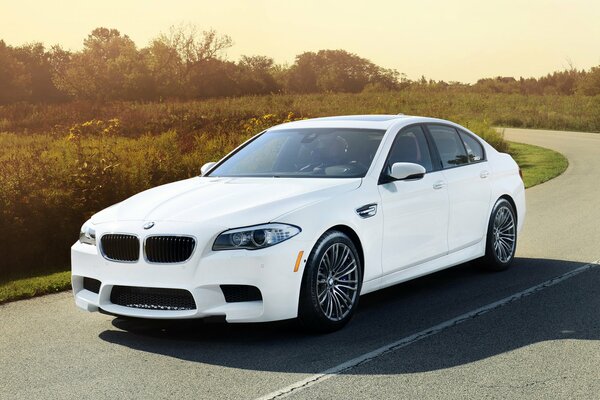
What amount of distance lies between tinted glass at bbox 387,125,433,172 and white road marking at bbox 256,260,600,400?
1443mm

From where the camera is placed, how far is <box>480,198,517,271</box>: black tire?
364 inches

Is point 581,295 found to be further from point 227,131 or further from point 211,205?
point 227,131

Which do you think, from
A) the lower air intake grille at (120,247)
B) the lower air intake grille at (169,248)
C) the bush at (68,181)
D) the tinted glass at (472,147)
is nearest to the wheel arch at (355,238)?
the lower air intake grille at (169,248)

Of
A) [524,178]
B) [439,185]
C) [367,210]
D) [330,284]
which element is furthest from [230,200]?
[524,178]

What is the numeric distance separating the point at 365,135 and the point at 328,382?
10.1 feet

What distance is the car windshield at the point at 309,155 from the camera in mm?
7617

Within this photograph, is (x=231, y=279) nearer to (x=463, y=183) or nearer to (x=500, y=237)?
(x=463, y=183)

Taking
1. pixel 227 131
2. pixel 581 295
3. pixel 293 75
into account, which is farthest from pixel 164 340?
pixel 293 75

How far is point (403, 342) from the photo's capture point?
6.45 metres

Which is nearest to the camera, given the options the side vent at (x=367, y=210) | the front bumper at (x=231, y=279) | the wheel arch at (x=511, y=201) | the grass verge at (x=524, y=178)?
the front bumper at (x=231, y=279)

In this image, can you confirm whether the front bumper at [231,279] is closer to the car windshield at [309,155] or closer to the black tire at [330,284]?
the black tire at [330,284]

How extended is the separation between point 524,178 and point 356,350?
16.1 metres

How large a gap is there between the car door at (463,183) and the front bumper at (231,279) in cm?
248

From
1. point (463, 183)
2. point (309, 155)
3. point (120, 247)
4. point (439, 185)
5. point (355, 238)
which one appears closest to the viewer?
point (120, 247)
